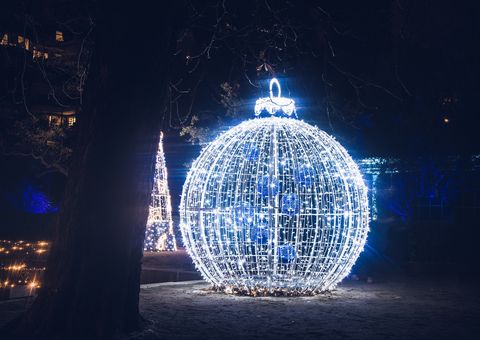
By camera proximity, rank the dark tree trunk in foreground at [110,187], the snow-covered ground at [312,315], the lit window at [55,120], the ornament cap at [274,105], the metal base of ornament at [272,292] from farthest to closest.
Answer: the lit window at [55,120]
the ornament cap at [274,105]
the metal base of ornament at [272,292]
the snow-covered ground at [312,315]
the dark tree trunk in foreground at [110,187]

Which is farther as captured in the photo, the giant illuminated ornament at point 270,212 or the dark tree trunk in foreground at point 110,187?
the giant illuminated ornament at point 270,212

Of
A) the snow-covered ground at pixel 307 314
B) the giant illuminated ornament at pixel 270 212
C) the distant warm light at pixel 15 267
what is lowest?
the snow-covered ground at pixel 307 314

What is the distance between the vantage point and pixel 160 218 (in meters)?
18.5

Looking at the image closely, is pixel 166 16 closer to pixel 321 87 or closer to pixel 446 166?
pixel 321 87

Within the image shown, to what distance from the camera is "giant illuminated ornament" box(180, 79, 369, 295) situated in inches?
348

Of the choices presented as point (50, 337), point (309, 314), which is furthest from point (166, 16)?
point (309, 314)

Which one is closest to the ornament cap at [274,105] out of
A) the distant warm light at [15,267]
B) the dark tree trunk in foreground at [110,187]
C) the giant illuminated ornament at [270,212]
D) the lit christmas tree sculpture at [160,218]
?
the giant illuminated ornament at [270,212]

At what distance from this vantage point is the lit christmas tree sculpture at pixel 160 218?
18.3 meters

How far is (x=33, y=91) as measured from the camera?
27.8 metres

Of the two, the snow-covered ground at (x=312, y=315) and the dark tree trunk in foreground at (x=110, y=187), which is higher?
the dark tree trunk in foreground at (x=110, y=187)

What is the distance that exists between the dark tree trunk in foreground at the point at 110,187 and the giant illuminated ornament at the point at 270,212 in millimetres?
2822

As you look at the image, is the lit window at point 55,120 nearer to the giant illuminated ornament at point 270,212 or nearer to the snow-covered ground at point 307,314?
the giant illuminated ornament at point 270,212

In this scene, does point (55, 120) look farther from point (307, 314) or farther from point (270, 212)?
point (307, 314)

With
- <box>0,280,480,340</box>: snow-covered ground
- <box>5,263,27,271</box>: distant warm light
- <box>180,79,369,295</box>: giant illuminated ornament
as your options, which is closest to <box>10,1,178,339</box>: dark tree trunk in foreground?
<box>0,280,480,340</box>: snow-covered ground
